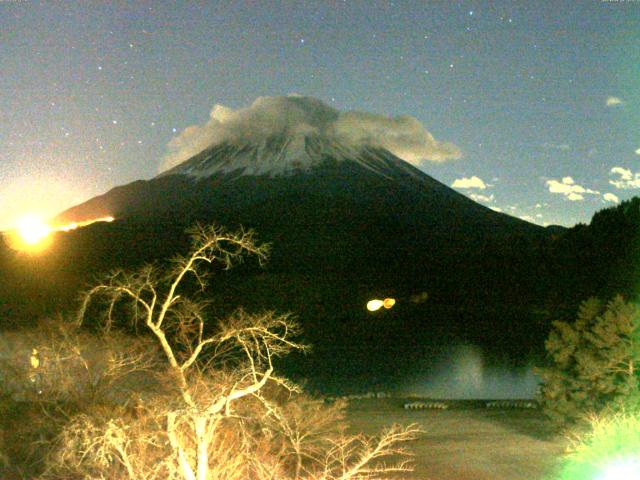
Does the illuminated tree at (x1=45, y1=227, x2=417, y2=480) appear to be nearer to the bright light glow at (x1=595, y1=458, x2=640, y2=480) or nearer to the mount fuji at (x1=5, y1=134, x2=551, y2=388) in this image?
the mount fuji at (x1=5, y1=134, x2=551, y2=388)

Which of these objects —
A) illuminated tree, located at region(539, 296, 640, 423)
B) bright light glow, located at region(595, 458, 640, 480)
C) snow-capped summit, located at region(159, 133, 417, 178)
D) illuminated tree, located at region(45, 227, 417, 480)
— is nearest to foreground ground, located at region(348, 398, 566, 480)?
illuminated tree, located at region(539, 296, 640, 423)

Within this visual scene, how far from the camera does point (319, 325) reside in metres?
51.0

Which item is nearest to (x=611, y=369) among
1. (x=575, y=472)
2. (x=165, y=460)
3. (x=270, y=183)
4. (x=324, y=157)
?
(x=575, y=472)

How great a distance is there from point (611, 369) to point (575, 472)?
364 cm

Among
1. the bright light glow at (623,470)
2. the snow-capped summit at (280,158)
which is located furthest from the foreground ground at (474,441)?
the snow-capped summit at (280,158)

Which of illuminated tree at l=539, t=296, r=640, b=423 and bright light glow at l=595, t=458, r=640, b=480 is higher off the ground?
illuminated tree at l=539, t=296, r=640, b=423

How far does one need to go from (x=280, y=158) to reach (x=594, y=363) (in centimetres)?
12667

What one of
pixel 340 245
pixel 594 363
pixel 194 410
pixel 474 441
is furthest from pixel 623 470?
pixel 340 245

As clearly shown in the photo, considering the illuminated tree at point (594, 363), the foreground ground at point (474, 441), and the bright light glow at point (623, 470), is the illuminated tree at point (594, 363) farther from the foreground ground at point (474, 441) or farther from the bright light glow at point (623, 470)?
the bright light glow at point (623, 470)

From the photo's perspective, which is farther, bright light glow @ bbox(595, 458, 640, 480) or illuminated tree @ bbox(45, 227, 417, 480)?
bright light glow @ bbox(595, 458, 640, 480)

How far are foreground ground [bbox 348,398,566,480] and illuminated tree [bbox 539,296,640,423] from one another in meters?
0.85

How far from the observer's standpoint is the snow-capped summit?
13288 centimetres

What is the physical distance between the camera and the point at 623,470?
1012 cm

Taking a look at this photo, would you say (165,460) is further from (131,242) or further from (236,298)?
(131,242)
